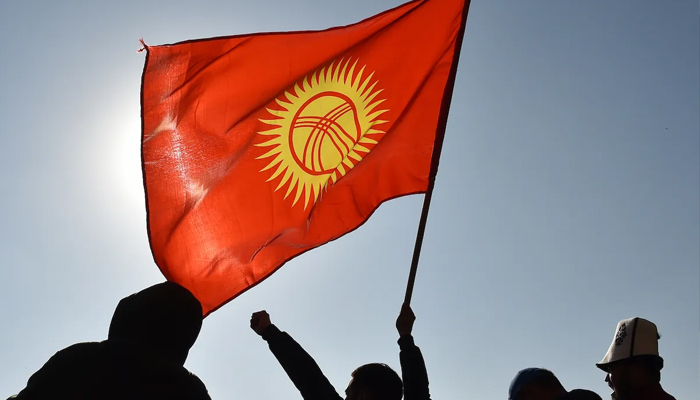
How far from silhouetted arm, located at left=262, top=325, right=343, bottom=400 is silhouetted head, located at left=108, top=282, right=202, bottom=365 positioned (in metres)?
1.07

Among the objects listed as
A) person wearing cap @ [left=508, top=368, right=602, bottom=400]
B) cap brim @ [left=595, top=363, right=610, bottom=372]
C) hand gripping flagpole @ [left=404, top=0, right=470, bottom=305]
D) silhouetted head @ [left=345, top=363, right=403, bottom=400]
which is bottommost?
silhouetted head @ [left=345, top=363, right=403, bottom=400]

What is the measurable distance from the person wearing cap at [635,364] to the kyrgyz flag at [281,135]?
2705mm

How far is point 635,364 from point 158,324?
3006 millimetres

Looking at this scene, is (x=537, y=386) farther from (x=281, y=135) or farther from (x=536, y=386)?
(x=281, y=135)

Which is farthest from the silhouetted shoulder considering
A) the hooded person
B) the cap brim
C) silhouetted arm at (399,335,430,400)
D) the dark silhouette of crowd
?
the hooded person

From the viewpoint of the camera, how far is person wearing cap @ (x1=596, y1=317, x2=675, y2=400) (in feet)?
13.9

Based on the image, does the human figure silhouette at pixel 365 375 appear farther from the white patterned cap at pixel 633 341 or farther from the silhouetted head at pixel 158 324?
the white patterned cap at pixel 633 341

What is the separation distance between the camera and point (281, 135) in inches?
285

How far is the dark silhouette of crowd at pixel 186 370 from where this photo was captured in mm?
2846

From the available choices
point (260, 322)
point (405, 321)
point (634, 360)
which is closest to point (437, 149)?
point (405, 321)

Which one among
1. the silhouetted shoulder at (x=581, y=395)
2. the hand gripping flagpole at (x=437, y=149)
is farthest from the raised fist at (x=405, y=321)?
the silhouetted shoulder at (x=581, y=395)

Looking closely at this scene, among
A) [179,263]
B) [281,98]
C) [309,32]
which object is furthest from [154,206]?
[309,32]

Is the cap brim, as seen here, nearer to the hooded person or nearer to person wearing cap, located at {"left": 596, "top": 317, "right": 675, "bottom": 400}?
person wearing cap, located at {"left": 596, "top": 317, "right": 675, "bottom": 400}

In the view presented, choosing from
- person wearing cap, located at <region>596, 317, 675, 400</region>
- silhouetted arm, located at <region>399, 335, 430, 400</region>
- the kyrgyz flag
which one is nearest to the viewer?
silhouetted arm, located at <region>399, 335, 430, 400</region>
